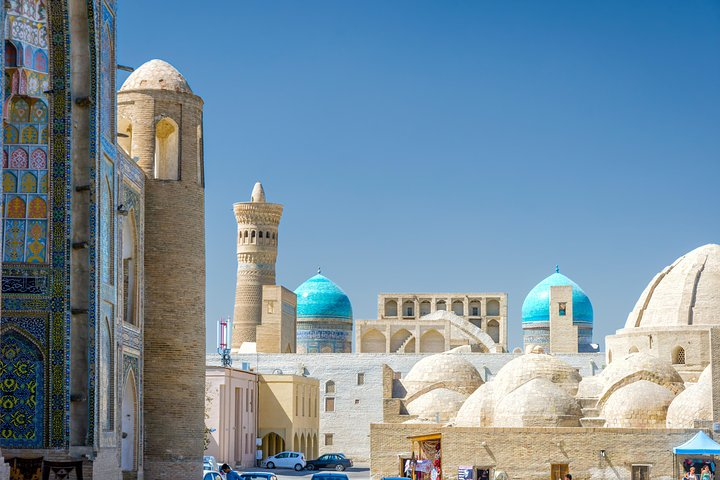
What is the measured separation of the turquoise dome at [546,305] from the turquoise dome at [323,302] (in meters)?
8.90

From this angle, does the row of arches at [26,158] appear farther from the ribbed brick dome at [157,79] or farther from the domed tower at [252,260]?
the domed tower at [252,260]

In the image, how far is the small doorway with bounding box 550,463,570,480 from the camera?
104 ft

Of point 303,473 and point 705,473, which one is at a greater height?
point 705,473

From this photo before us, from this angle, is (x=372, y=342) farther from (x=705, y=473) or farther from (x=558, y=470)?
(x=705, y=473)

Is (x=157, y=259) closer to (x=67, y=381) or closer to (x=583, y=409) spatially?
(x=67, y=381)

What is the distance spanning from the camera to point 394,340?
192 ft

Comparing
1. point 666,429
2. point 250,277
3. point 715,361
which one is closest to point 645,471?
point 666,429

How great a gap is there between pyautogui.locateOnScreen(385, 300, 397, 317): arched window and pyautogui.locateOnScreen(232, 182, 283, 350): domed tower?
776cm

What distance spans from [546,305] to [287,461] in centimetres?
2416

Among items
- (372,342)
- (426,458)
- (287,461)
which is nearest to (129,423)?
(426,458)

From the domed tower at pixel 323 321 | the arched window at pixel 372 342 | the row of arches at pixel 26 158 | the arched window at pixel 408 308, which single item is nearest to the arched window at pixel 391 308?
the arched window at pixel 408 308

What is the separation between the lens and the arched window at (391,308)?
61.6 m

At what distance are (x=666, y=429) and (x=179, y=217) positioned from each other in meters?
13.3

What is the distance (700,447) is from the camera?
30.2m
